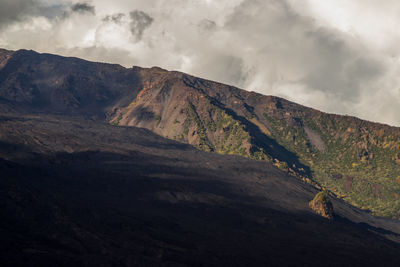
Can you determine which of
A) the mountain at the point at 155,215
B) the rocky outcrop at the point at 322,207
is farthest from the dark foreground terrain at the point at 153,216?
the rocky outcrop at the point at 322,207

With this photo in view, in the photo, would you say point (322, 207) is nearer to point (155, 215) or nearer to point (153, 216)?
point (155, 215)

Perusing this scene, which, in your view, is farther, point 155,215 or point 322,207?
point 322,207

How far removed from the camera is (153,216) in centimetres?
10494

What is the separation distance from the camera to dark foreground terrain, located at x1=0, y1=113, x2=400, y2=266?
250ft

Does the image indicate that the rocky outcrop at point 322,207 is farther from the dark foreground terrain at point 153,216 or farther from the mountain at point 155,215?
the dark foreground terrain at point 153,216

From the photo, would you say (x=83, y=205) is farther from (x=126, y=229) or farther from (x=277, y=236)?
(x=277, y=236)

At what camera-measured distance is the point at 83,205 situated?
104 m

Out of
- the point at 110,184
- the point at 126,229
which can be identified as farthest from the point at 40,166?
the point at 126,229

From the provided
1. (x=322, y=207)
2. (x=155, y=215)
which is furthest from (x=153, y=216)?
(x=322, y=207)

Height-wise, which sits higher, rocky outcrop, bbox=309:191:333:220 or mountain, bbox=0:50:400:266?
rocky outcrop, bbox=309:191:333:220

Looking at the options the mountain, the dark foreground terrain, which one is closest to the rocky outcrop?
the mountain

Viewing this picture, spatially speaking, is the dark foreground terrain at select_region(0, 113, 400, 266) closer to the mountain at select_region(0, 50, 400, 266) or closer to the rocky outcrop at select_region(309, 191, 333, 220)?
the mountain at select_region(0, 50, 400, 266)

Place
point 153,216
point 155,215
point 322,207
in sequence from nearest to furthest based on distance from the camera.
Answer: point 153,216 < point 155,215 < point 322,207

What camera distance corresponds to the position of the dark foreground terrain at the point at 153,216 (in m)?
76.2
